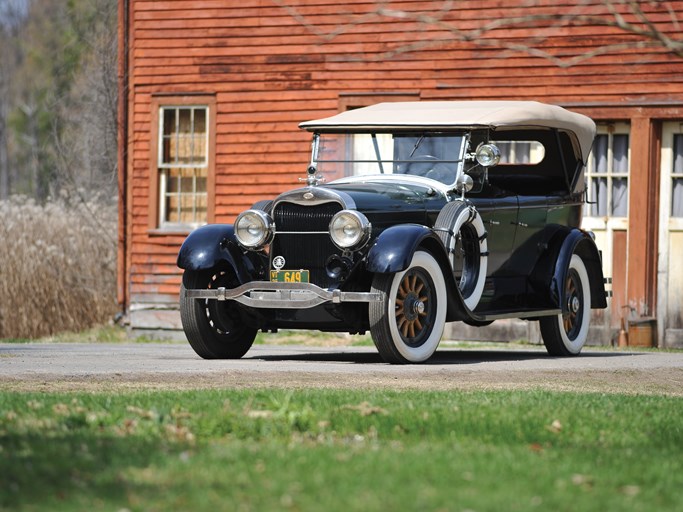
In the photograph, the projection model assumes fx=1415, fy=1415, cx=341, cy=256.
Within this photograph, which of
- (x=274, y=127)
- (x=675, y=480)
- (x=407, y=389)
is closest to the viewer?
(x=675, y=480)

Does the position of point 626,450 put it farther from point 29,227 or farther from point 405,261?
point 29,227

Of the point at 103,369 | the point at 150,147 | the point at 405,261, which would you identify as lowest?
the point at 103,369

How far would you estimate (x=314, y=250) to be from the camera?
1094 cm

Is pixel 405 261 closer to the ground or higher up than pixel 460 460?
higher up

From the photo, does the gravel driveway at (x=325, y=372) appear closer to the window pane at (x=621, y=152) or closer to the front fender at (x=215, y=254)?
the front fender at (x=215, y=254)

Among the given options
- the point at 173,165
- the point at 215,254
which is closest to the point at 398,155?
the point at 215,254

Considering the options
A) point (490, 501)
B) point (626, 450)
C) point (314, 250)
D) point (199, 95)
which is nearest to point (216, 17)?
point (199, 95)

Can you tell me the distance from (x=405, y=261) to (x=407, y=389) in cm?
179

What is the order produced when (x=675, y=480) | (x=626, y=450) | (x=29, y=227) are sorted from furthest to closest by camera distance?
(x=29, y=227) < (x=626, y=450) < (x=675, y=480)

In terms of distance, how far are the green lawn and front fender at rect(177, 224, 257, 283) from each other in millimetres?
3122

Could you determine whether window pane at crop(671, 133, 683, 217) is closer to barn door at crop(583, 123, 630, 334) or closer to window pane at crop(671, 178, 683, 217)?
window pane at crop(671, 178, 683, 217)

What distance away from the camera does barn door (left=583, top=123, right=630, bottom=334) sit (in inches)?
677

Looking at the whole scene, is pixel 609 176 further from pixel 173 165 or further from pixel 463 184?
pixel 463 184

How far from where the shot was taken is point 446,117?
12156 mm
